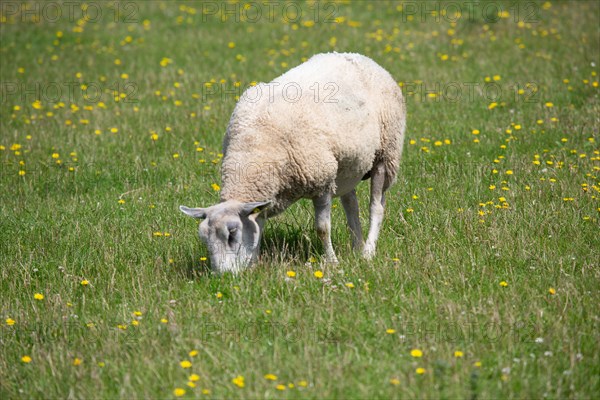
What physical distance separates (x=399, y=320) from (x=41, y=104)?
26.1 feet

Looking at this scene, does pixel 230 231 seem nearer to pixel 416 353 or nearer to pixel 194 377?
pixel 194 377

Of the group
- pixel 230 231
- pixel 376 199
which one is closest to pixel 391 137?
pixel 376 199

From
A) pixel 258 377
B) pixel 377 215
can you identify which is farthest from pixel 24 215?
pixel 258 377

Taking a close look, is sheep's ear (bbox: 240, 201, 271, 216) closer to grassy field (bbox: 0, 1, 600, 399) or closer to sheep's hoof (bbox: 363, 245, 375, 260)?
grassy field (bbox: 0, 1, 600, 399)

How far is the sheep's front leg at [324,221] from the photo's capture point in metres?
6.12

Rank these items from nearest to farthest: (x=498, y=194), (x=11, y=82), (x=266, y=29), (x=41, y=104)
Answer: (x=498, y=194), (x=41, y=104), (x=11, y=82), (x=266, y=29)

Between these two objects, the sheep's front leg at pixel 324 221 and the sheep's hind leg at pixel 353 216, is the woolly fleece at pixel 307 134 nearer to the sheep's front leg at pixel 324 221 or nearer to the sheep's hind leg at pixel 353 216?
the sheep's front leg at pixel 324 221

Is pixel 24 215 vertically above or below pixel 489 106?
below

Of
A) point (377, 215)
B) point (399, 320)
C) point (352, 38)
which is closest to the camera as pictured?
point (399, 320)

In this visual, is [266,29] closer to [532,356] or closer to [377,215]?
[377,215]

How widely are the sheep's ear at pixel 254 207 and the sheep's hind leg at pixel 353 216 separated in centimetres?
126

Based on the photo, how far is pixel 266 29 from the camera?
1418 cm

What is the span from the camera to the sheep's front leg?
612cm

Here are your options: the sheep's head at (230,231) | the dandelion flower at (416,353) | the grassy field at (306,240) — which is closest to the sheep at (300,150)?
the sheep's head at (230,231)
